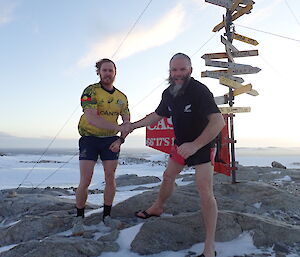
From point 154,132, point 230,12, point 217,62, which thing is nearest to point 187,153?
point 154,132

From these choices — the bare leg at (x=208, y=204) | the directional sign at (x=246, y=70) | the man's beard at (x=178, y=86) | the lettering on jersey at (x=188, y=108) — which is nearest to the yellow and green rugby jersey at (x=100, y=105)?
the man's beard at (x=178, y=86)

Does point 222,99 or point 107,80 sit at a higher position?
point 222,99

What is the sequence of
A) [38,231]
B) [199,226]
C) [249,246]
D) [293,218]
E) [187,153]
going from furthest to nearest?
[293,218], [38,231], [199,226], [249,246], [187,153]

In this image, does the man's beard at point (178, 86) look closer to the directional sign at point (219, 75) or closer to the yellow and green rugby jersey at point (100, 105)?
the yellow and green rugby jersey at point (100, 105)

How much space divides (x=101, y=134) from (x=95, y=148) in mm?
223

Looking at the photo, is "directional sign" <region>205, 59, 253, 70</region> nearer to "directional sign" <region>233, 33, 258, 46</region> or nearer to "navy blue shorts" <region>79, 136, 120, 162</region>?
"directional sign" <region>233, 33, 258, 46</region>

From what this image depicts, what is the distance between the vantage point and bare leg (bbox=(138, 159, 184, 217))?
4.32 metres

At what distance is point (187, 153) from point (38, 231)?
312 cm

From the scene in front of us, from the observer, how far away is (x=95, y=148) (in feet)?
15.4

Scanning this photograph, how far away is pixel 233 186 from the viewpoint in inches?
290

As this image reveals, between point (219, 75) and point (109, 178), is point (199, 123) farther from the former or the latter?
point (219, 75)

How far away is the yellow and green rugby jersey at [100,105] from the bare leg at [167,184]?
1.04 m

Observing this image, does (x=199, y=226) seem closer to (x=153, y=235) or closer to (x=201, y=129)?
(x=153, y=235)

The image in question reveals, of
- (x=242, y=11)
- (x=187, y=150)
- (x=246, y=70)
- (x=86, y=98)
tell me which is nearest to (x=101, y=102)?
(x=86, y=98)
